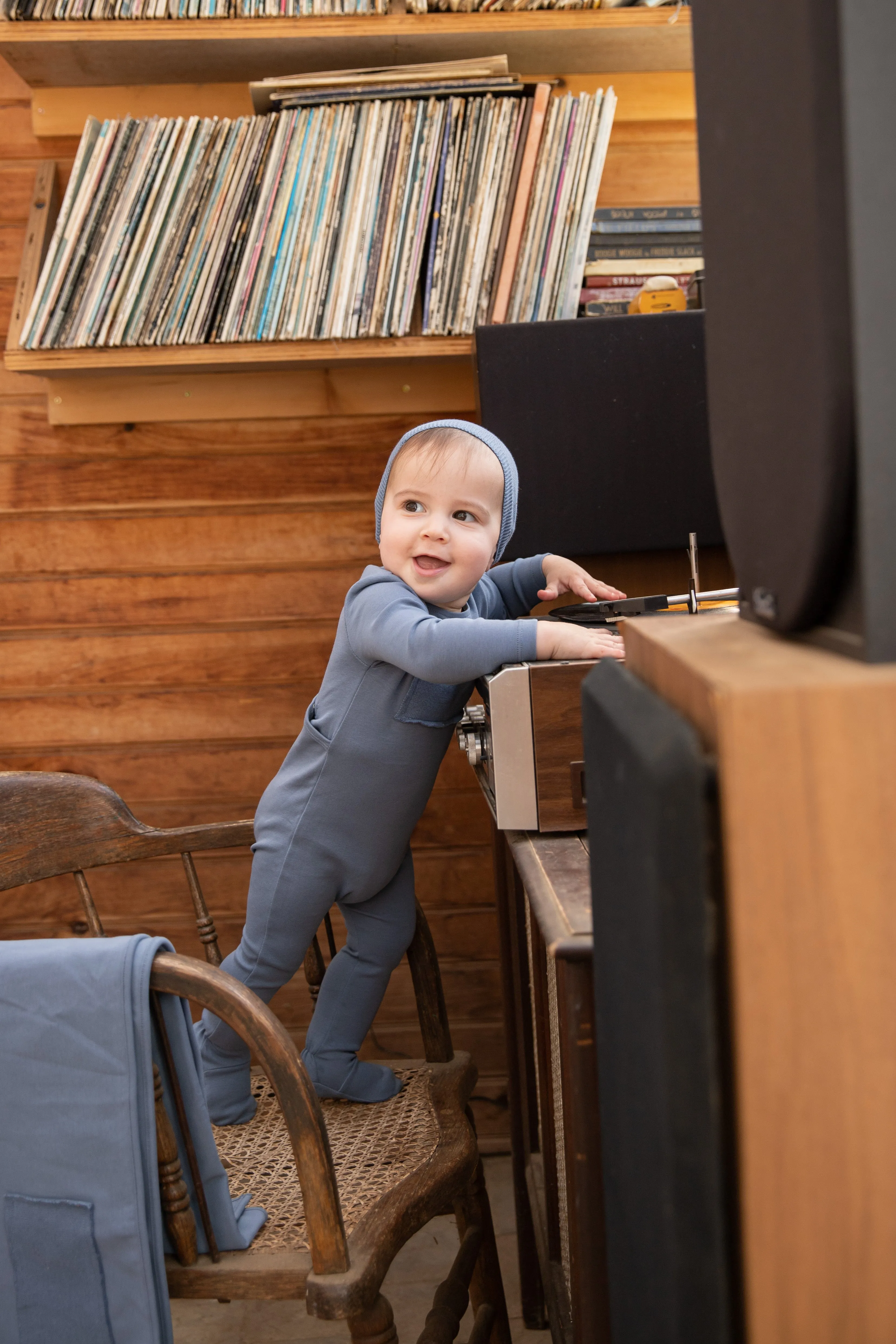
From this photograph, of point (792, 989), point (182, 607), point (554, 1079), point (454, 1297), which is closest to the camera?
point (792, 989)

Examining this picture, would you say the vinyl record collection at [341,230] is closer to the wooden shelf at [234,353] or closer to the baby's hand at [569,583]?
the wooden shelf at [234,353]

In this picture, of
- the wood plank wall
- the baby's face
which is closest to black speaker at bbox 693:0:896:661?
the baby's face

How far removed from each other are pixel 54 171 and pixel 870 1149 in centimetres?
189

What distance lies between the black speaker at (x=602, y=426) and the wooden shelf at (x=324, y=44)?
1.77ft

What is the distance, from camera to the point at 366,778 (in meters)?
1.22

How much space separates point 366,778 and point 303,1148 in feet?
1.49

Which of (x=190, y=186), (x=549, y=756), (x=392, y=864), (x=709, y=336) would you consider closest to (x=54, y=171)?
(x=190, y=186)

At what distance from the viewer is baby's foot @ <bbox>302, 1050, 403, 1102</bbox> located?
1.22 m

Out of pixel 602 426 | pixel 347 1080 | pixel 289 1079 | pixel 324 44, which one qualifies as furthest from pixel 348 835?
pixel 324 44

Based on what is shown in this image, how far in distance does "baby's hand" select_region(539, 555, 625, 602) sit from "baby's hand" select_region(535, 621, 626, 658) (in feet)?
0.96

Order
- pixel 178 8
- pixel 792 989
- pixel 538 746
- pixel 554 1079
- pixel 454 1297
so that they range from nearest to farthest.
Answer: pixel 792 989 < pixel 538 746 < pixel 554 1079 < pixel 454 1297 < pixel 178 8

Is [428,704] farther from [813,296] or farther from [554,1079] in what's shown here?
[813,296]

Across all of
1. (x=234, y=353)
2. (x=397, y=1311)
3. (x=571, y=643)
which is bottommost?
(x=397, y=1311)

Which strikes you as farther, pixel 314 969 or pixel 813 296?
pixel 314 969
